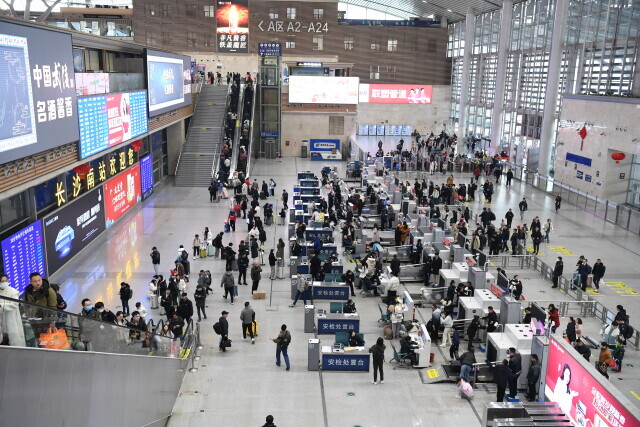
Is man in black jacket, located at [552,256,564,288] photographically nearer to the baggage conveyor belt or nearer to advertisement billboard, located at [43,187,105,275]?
the baggage conveyor belt

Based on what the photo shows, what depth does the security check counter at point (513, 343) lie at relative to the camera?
13867mm

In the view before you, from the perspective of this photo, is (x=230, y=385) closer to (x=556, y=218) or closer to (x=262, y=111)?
(x=556, y=218)

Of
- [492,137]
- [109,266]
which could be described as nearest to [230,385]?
[109,266]

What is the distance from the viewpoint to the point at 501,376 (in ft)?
42.6

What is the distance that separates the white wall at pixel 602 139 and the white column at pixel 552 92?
2.21m

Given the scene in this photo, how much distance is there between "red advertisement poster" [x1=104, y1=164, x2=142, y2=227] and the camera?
24.2m

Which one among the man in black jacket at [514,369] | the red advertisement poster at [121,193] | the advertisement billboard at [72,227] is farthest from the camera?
the red advertisement poster at [121,193]

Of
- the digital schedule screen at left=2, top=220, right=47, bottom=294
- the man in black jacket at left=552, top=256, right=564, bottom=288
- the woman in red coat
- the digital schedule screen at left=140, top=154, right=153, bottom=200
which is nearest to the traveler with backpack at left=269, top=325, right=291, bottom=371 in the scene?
the digital schedule screen at left=2, top=220, right=47, bottom=294

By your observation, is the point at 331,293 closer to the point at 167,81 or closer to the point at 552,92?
the point at 167,81

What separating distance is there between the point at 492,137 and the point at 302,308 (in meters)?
36.3

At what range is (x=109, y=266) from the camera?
20.7 m

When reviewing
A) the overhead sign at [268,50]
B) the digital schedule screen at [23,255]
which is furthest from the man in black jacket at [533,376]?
the overhead sign at [268,50]

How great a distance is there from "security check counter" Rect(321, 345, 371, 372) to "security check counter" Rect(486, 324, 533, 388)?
305 cm

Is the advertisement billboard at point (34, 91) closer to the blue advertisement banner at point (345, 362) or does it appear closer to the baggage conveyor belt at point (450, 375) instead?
the blue advertisement banner at point (345, 362)
